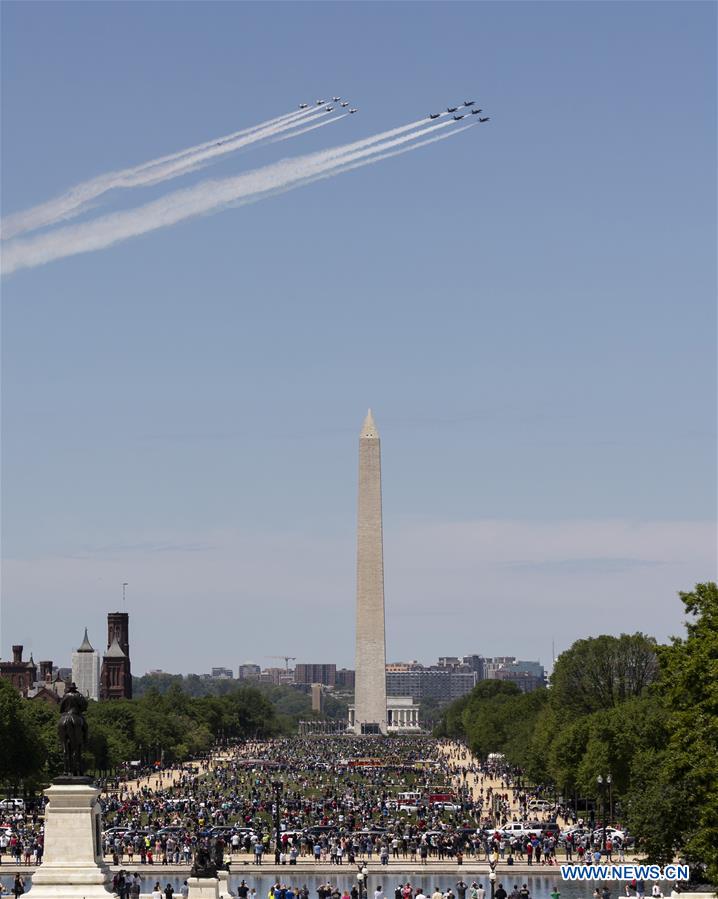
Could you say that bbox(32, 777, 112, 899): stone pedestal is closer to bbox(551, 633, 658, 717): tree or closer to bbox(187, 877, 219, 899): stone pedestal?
bbox(187, 877, 219, 899): stone pedestal

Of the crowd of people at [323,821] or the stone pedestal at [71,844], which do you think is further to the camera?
the crowd of people at [323,821]

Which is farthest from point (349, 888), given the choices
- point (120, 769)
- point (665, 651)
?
point (120, 769)

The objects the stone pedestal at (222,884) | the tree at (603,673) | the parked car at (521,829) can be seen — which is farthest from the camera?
the tree at (603,673)

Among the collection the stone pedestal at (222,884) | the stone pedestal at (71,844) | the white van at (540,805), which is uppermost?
the stone pedestal at (71,844)

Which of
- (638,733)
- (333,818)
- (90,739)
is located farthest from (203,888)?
(90,739)

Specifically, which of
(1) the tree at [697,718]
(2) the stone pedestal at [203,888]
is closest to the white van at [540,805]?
(1) the tree at [697,718]

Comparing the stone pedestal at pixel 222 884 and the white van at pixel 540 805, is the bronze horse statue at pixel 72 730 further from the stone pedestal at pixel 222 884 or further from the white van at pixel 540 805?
the white van at pixel 540 805

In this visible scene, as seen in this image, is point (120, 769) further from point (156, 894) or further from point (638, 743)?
point (156, 894)
